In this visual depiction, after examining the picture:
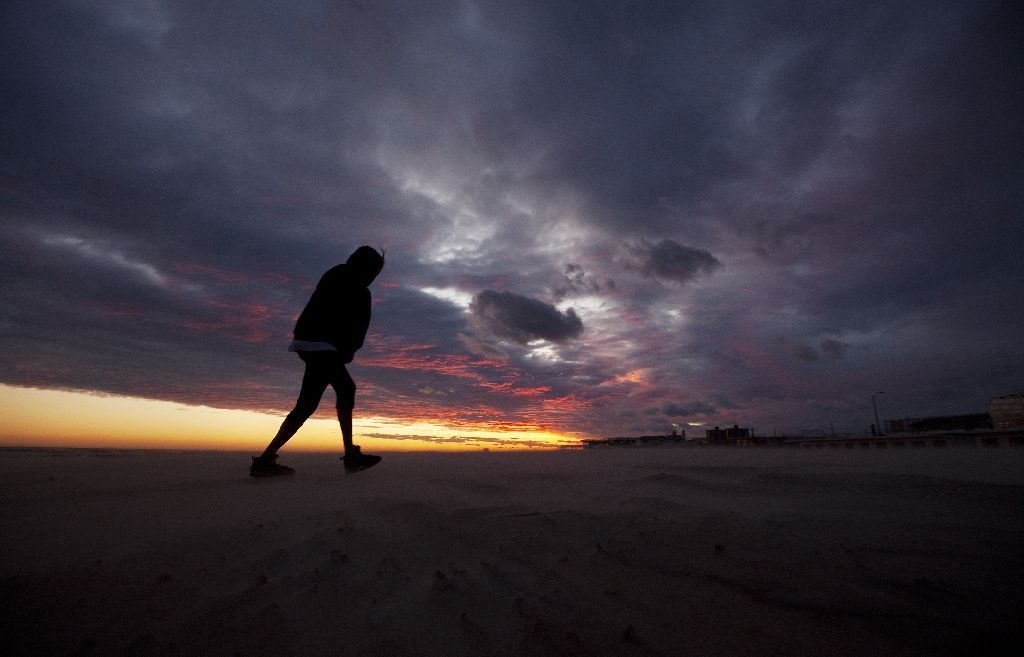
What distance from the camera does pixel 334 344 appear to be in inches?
175

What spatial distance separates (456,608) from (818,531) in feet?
6.34

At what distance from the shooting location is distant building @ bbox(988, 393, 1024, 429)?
26.7 m

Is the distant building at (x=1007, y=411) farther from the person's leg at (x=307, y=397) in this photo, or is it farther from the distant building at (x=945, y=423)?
the person's leg at (x=307, y=397)

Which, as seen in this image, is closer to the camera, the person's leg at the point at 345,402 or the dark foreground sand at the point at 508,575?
the dark foreground sand at the point at 508,575

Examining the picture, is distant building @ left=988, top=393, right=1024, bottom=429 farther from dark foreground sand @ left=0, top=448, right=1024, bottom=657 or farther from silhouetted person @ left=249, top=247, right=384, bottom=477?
silhouetted person @ left=249, top=247, right=384, bottom=477

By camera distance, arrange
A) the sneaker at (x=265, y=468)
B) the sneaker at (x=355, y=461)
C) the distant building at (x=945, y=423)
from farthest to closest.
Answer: the distant building at (x=945, y=423) → the sneaker at (x=355, y=461) → the sneaker at (x=265, y=468)

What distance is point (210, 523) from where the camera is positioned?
2.44 meters

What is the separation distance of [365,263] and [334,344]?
96cm

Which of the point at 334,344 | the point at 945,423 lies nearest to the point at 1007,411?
the point at 945,423

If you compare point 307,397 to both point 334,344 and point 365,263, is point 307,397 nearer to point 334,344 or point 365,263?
point 334,344

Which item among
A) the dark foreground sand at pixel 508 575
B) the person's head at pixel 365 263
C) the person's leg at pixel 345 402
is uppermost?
the person's head at pixel 365 263

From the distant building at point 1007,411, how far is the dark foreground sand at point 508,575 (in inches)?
1433

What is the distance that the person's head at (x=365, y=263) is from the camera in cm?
473

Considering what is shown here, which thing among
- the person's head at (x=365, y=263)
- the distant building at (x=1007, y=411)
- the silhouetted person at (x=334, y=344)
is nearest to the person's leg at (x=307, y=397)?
the silhouetted person at (x=334, y=344)
